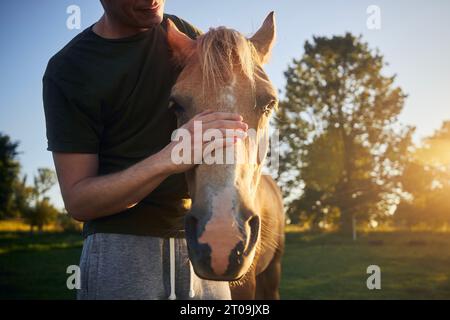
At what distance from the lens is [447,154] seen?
23.0m

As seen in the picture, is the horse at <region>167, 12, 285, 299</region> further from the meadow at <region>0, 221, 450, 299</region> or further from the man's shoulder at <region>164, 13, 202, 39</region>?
the meadow at <region>0, 221, 450, 299</region>

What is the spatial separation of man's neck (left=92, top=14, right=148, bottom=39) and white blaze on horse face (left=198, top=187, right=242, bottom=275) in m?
1.47

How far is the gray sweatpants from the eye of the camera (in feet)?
7.13

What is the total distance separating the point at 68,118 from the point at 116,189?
1.92 ft

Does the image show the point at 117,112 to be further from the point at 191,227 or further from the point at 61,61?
the point at 191,227

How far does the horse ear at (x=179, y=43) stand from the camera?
99.6 inches

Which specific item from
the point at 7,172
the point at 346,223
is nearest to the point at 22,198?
the point at 7,172

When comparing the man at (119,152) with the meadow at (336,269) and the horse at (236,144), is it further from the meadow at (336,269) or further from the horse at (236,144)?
the meadow at (336,269)

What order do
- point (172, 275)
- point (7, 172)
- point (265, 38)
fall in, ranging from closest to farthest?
point (172, 275) < point (265, 38) < point (7, 172)

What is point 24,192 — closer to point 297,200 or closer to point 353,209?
point 297,200

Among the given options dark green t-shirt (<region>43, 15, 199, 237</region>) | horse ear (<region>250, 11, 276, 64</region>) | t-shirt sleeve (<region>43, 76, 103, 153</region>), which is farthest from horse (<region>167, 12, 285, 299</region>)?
t-shirt sleeve (<region>43, 76, 103, 153</region>)

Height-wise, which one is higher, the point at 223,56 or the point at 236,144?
the point at 223,56

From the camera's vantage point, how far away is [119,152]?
2365mm

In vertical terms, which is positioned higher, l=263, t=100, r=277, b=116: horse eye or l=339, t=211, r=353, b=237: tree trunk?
l=263, t=100, r=277, b=116: horse eye
